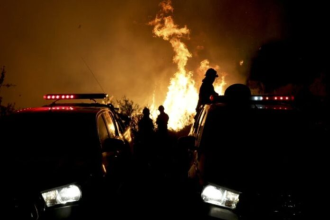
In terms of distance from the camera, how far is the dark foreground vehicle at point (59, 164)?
3.92 m

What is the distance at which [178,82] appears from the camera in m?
24.5

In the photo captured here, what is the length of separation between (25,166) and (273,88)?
82.7ft

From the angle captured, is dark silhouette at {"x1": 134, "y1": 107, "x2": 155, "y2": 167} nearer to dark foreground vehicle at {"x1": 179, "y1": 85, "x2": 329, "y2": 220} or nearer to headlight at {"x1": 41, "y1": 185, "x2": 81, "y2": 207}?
dark foreground vehicle at {"x1": 179, "y1": 85, "x2": 329, "y2": 220}

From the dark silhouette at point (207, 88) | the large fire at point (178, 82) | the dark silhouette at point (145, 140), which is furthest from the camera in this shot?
the large fire at point (178, 82)

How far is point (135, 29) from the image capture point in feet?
106

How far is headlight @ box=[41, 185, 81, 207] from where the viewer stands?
3996 mm

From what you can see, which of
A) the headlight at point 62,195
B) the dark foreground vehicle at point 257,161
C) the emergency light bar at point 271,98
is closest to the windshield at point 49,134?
the headlight at point 62,195

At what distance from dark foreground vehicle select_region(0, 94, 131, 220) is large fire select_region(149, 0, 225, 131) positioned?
14912mm

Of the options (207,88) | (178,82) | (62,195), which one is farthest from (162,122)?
(178,82)

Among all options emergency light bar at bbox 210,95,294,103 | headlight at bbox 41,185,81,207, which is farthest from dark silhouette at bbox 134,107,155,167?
headlight at bbox 41,185,81,207

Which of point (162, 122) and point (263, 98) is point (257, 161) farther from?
point (162, 122)

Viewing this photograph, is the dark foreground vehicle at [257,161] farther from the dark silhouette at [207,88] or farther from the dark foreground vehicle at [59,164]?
the dark silhouette at [207,88]

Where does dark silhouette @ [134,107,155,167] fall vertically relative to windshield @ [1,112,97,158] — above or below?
above

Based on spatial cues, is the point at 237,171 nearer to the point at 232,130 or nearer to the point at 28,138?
the point at 232,130
